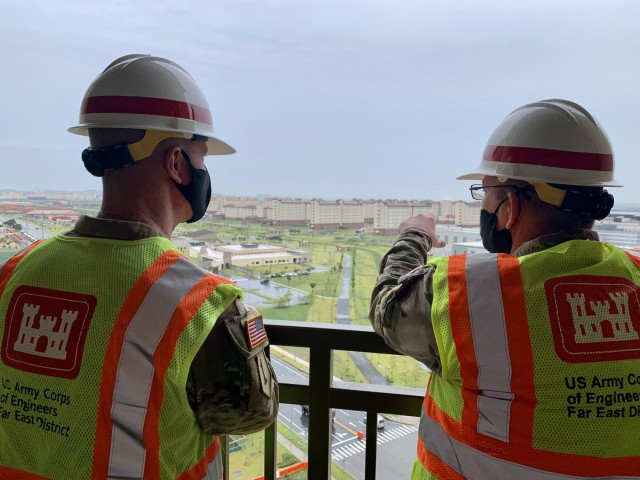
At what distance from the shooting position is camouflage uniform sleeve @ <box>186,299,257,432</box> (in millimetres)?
1012

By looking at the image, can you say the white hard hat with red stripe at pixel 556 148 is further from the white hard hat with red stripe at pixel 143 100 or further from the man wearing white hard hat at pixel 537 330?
the white hard hat with red stripe at pixel 143 100

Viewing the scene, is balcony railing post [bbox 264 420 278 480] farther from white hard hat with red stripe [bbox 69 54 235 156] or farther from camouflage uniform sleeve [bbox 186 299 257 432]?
white hard hat with red stripe [bbox 69 54 235 156]

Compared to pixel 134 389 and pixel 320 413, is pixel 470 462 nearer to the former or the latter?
pixel 320 413

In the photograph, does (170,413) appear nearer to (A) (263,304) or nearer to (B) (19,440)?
(B) (19,440)

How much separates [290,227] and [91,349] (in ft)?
4.72

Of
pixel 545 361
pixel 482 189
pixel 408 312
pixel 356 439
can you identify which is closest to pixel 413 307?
pixel 408 312

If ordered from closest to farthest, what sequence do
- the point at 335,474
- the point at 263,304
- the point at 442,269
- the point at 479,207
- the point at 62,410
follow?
the point at 62,410, the point at 442,269, the point at 479,207, the point at 335,474, the point at 263,304

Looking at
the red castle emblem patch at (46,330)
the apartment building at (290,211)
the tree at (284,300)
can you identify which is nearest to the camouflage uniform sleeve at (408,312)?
the tree at (284,300)

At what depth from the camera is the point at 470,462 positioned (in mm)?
1130

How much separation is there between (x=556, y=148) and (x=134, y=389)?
1196 mm

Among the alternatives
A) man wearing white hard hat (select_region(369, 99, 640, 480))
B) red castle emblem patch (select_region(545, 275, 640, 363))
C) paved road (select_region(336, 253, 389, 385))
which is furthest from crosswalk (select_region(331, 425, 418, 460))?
red castle emblem patch (select_region(545, 275, 640, 363))

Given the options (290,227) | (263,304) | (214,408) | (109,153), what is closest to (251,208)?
(290,227)

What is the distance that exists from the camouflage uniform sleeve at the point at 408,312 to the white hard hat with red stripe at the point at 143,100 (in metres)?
0.67

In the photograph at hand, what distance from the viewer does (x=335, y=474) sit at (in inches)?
70.6
